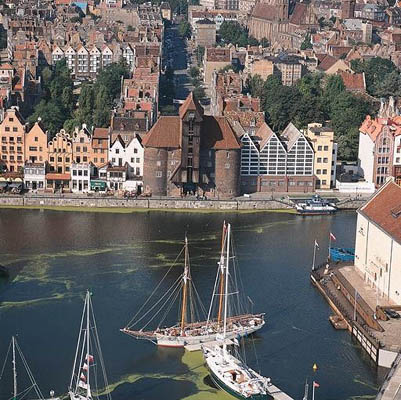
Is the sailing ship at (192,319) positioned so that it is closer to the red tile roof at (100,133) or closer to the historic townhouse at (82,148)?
the historic townhouse at (82,148)

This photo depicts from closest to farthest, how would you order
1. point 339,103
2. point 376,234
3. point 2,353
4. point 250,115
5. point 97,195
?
point 2,353, point 376,234, point 97,195, point 250,115, point 339,103

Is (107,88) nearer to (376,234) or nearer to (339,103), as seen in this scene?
(339,103)

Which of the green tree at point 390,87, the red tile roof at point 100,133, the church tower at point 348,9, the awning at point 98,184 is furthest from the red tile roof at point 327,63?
the awning at point 98,184

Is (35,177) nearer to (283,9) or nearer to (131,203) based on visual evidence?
(131,203)

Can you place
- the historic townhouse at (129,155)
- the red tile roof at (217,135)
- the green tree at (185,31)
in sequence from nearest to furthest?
the red tile roof at (217,135)
the historic townhouse at (129,155)
the green tree at (185,31)

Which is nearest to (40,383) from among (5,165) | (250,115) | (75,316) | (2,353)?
(2,353)

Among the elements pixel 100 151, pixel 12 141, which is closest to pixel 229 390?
pixel 100 151
